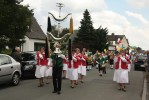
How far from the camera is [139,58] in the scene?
113ft

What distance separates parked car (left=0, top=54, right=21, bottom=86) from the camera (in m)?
13.8

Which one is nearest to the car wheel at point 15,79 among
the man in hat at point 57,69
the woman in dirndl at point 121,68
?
the man in hat at point 57,69

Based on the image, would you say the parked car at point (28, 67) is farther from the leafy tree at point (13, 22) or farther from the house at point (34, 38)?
the house at point (34, 38)

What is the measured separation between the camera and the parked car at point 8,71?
13826 millimetres

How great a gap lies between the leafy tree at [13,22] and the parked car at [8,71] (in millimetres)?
4163

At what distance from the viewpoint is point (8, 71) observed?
14.3m

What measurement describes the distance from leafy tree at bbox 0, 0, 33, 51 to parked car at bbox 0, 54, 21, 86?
4.16 metres

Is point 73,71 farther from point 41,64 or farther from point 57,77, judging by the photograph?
point 57,77

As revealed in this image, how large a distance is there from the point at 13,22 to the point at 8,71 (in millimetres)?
6293

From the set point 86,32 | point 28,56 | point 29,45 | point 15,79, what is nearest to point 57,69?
point 15,79

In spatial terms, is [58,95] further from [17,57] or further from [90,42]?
[90,42]

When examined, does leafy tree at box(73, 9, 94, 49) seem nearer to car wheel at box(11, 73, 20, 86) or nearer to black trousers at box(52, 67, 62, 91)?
car wheel at box(11, 73, 20, 86)

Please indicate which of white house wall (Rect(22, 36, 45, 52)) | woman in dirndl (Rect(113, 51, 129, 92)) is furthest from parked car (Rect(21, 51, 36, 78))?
white house wall (Rect(22, 36, 45, 52))

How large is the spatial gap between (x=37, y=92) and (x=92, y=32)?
160 ft
